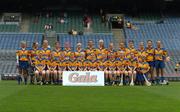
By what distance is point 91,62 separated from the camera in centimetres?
2394

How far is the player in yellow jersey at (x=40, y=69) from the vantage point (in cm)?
2364

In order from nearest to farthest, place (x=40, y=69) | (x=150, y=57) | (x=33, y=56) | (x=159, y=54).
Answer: (x=40, y=69)
(x=33, y=56)
(x=159, y=54)
(x=150, y=57)

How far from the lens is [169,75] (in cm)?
3509

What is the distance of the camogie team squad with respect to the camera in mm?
23734

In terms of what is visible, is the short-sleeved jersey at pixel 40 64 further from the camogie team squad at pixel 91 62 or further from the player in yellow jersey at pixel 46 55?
the player in yellow jersey at pixel 46 55

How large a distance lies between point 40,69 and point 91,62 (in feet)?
7.83

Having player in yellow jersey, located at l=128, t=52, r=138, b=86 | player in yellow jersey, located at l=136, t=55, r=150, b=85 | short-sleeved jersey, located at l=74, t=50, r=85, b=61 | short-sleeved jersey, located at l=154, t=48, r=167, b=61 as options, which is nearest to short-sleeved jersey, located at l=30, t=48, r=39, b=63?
short-sleeved jersey, located at l=74, t=50, r=85, b=61

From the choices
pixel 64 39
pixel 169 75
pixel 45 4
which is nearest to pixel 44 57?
pixel 169 75

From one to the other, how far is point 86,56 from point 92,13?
25.2 m

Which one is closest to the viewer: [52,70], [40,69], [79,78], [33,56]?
[79,78]

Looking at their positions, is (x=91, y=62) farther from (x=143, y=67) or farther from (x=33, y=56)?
(x=33, y=56)

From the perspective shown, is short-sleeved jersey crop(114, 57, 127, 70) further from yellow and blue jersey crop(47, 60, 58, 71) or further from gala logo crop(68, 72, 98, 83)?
yellow and blue jersey crop(47, 60, 58, 71)

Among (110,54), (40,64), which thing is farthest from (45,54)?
(110,54)

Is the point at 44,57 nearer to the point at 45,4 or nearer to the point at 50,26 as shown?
the point at 50,26
